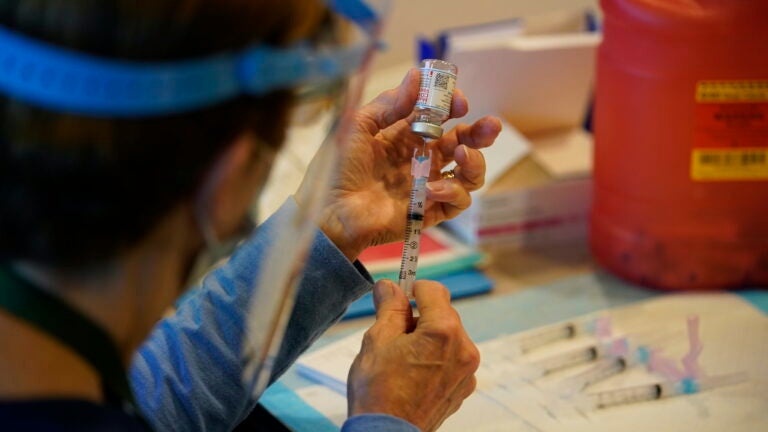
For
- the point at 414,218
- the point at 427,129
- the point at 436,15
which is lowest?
the point at 436,15

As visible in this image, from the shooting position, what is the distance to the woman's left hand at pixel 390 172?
1.04m

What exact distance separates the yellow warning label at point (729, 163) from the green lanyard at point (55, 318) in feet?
3.09

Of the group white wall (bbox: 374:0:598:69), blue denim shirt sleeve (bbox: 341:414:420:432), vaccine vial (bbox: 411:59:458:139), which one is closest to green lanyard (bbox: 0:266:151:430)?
blue denim shirt sleeve (bbox: 341:414:420:432)

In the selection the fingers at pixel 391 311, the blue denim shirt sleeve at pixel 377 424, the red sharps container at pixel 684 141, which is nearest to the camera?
the blue denim shirt sleeve at pixel 377 424

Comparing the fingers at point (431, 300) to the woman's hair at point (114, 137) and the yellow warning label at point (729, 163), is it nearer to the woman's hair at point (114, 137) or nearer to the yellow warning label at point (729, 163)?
the woman's hair at point (114, 137)

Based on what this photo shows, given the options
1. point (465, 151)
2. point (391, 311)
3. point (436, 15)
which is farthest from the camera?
point (436, 15)

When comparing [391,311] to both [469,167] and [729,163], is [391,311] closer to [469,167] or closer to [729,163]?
[469,167]

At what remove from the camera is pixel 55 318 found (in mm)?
631

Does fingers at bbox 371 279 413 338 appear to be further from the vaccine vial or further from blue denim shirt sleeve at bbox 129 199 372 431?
the vaccine vial

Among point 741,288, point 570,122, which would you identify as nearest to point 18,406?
point 741,288

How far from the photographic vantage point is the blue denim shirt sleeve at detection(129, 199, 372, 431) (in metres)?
0.95

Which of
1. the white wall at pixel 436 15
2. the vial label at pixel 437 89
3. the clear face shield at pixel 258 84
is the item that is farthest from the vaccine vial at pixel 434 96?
the white wall at pixel 436 15

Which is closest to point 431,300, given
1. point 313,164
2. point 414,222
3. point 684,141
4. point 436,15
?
point 414,222

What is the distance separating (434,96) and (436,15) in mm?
1405
